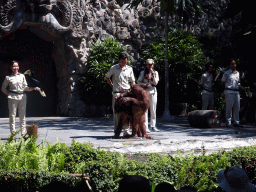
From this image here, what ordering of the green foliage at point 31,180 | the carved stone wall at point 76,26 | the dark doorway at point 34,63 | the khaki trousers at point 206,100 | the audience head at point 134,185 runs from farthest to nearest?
the dark doorway at point 34,63
the carved stone wall at point 76,26
the khaki trousers at point 206,100
the green foliage at point 31,180
the audience head at point 134,185

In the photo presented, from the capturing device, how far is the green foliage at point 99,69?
14.7 metres

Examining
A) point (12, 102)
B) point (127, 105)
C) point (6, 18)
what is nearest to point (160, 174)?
point (127, 105)

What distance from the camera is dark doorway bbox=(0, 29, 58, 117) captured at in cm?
1602

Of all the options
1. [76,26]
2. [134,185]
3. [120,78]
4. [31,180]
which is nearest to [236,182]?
[134,185]

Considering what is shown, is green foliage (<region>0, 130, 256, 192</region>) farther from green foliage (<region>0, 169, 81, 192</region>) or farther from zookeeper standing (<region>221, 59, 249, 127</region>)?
zookeeper standing (<region>221, 59, 249, 127</region>)

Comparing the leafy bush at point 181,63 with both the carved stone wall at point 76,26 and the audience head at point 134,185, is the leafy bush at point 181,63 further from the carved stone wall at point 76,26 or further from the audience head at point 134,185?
the audience head at point 134,185

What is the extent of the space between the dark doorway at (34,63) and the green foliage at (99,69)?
2.36 meters

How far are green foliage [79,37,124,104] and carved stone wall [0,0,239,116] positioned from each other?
394 millimetres

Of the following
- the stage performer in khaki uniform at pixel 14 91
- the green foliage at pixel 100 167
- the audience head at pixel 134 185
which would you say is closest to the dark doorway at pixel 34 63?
the stage performer in khaki uniform at pixel 14 91

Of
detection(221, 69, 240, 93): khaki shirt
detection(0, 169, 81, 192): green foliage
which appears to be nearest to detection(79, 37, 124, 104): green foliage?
detection(221, 69, 240, 93): khaki shirt

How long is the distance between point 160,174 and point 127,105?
3.62m

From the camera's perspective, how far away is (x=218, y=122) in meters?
10.8

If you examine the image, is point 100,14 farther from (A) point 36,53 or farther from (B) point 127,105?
(B) point 127,105

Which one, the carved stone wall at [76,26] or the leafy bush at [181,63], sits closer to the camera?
the carved stone wall at [76,26]
